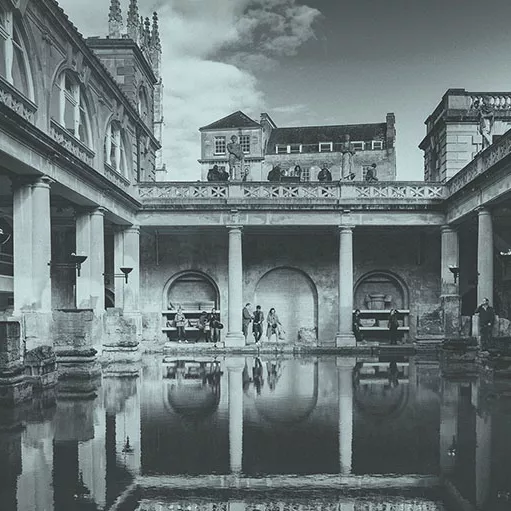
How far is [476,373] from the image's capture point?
1614 cm

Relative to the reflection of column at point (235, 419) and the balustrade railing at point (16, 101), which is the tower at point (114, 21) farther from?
the reflection of column at point (235, 419)

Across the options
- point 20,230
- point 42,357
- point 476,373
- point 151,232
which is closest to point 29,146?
point 20,230

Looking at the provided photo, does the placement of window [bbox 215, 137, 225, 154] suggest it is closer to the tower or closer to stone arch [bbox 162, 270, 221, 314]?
the tower

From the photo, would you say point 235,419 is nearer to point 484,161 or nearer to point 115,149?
point 484,161

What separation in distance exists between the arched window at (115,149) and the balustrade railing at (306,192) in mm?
1657

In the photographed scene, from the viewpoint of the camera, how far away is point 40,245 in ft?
48.6

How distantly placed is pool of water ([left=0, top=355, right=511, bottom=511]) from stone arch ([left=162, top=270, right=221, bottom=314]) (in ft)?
45.5

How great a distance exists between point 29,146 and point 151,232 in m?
14.1

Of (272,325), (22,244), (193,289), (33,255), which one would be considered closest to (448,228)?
(272,325)

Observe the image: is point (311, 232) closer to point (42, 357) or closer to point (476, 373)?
point (476, 373)

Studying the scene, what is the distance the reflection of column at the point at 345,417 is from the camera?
7334mm

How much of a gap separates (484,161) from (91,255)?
1264 centimetres

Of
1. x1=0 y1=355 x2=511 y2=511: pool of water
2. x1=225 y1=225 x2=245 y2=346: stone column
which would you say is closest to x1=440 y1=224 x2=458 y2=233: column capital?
x1=225 y1=225 x2=245 y2=346: stone column

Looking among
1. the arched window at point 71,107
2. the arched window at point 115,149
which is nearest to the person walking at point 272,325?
the arched window at point 115,149
